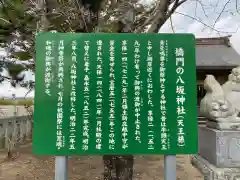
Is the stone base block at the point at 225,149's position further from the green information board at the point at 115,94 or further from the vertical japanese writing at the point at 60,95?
the vertical japanese writing at the point at 60,95

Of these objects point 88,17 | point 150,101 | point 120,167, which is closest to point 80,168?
point 120,167

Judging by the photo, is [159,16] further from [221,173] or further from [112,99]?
[221,173]

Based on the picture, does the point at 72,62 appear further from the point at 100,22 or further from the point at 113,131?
the point at 100,22

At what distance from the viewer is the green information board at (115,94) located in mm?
2053

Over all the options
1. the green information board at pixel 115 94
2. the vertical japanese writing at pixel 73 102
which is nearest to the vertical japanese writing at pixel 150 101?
the green information board at pixel 115 94

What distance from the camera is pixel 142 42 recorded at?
2.17 meters

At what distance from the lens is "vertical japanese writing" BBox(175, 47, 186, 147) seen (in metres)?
2.06

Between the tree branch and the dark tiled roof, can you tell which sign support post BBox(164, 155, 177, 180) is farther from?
the dark tiled roof

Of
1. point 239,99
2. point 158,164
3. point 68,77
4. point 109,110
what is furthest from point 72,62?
point 158,164

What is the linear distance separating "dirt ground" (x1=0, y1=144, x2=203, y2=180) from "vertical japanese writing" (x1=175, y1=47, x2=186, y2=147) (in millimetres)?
2578

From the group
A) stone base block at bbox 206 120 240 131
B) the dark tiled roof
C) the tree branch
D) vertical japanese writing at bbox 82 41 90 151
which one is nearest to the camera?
vertical japanese writing at bbox 82 41 90 151

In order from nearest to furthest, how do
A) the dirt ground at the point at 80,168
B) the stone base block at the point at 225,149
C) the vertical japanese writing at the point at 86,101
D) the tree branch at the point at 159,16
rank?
the vertical japanese writing at the point at 86,101 → the tree branch at the point at 159,16 → the stone base block at the point at 225,149 → the dirt ground at the point at 80,168

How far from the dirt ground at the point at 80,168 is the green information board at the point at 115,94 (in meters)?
2.53

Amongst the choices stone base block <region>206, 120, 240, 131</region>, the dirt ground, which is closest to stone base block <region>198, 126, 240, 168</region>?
stone base block <region>206, 120, 240, 131</region>
